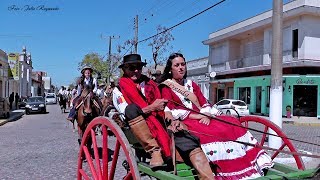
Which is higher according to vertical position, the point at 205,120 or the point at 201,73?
the point at 201,73

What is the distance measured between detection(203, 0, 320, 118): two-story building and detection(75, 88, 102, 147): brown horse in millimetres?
18486

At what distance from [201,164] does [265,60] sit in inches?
1174

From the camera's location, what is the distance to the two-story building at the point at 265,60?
94.4 feet

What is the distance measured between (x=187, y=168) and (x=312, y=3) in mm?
27841

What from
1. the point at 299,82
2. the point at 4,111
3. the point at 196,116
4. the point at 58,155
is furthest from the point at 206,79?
the point at 196,116

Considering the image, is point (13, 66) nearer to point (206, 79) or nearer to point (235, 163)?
point (206, 79)

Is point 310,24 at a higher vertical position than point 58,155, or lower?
higher

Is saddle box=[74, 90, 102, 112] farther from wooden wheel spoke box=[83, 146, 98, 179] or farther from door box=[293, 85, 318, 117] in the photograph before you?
door box=[293, 85, 318, 117]

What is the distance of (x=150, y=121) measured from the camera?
171 inches

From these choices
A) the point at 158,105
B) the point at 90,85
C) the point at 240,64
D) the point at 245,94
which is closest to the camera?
the point at 158,105

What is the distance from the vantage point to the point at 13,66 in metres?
36.7

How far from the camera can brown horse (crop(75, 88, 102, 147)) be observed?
982 cm

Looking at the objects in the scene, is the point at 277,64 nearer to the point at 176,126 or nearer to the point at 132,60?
the point at 132,60

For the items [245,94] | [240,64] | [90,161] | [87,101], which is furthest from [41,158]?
[240,64]
